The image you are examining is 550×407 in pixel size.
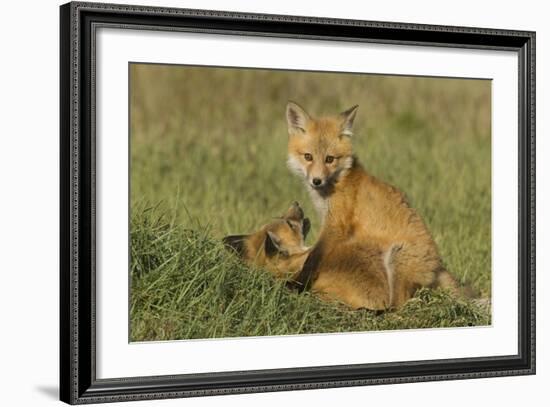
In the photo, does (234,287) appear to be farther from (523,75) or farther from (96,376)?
(523,75)

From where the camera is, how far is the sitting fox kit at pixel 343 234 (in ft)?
18.2

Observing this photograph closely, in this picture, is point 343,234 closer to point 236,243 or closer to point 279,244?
point 279,244

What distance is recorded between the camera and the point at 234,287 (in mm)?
5371

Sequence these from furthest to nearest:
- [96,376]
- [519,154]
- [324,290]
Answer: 1. [519,154]
2. [324,290]
3. [96,376]

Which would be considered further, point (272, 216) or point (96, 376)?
point (272, 216)

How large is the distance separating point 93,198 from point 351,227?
1.19m

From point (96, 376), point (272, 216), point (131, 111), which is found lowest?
point (96, 376)

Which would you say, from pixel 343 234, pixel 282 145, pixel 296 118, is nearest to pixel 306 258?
pixel 343 234

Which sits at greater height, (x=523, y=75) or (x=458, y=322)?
(x=523, y=75)

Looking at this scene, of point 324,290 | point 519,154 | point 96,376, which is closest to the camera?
point 96,376

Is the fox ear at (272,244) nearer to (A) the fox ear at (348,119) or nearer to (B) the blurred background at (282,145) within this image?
(B) the blurred background at (282,145)

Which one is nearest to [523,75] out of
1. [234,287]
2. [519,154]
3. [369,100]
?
[519,154]

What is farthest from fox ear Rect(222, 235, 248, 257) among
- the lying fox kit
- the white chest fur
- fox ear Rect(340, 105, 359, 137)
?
fox ear Rect(340, 105, 359, 137)

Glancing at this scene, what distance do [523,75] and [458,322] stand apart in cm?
113
